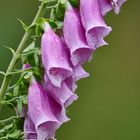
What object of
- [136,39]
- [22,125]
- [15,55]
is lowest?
[136,39]

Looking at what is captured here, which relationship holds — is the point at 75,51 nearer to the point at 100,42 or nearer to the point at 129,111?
the point at 100,42

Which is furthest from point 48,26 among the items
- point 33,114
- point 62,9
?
point 33,114

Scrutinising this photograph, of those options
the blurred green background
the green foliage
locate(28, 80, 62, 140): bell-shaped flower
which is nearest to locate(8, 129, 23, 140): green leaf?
the green foliage

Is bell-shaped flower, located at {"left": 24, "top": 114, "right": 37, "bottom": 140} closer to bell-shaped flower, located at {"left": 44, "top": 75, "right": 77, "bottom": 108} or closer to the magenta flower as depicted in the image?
bell-shaped flower, located at {"left": 44, "top": 75, "right": 77, "bottom": 108}

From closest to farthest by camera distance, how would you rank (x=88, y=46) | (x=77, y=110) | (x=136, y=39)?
1. (x=88, y=46)
2. (x=77, y=110)
3. (x=136, y=39)

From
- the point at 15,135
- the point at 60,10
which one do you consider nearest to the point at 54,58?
the point at 60,10

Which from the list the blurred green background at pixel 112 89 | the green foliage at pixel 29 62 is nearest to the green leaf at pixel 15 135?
the green foliage at pixel 29 62
